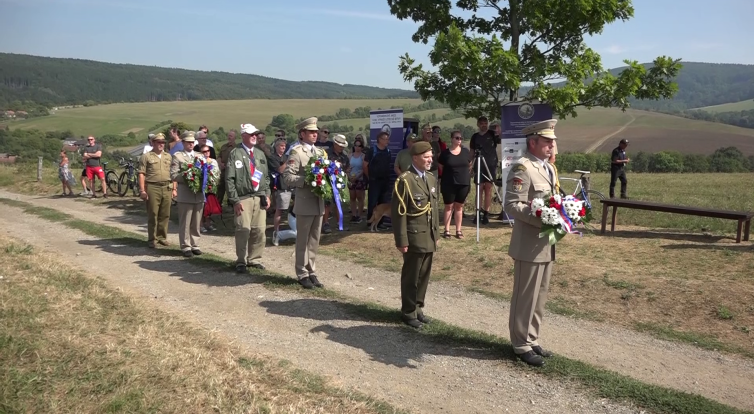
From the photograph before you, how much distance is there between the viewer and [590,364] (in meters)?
6.00

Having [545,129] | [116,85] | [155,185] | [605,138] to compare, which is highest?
[116,85]

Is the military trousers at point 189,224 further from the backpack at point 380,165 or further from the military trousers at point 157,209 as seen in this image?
the backpack at point 380,165

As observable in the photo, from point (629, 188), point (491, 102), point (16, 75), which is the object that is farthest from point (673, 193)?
point (16, 75)

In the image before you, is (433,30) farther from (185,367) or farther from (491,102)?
(185,367)

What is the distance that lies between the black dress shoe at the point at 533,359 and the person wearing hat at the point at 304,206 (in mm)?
3607

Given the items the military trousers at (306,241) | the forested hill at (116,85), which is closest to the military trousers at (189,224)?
the military trousers at (306,241)

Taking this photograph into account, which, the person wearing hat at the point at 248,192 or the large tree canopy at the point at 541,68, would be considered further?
the large tree canopy at the point at 541,68

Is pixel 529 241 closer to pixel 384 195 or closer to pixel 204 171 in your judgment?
pixel 204 171

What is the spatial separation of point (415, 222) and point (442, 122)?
38.4 metres

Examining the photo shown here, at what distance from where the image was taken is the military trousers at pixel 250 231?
30.0 feet

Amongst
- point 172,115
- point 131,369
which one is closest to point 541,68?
point 131,369

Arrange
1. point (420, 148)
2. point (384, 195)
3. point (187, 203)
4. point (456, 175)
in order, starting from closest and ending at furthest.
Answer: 1. point (420, 148)
2. point (187, 203)
3. point (456, 175)
4. point (384, 195)

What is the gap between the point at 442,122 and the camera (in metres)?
44.2

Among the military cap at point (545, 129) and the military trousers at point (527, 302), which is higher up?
the military cap at point (545, 129)
